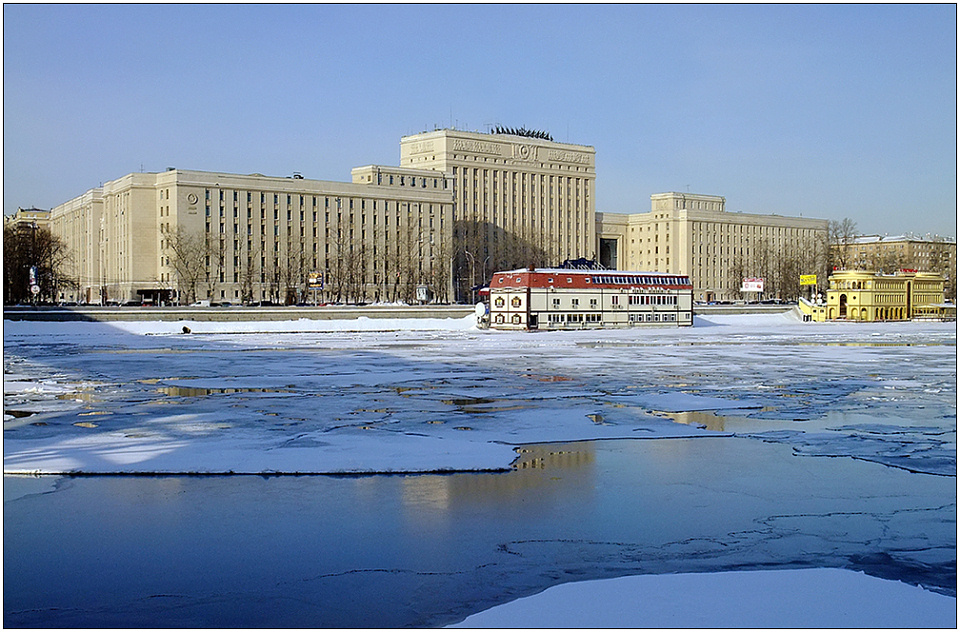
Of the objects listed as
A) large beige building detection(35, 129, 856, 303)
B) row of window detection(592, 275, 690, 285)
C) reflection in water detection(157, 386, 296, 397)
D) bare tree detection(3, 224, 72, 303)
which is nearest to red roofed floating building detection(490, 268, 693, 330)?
row of window detection(592, 275, 690, 285)

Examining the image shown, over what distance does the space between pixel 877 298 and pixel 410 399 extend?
9455 cm

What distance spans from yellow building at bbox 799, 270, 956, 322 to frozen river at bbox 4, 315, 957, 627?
3329 inches

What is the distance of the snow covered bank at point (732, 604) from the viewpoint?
8.78 metres

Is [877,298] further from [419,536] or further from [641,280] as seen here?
[419,536]

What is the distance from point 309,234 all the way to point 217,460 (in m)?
143

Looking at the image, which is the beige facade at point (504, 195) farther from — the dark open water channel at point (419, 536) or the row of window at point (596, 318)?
the dark open water channel at point (419, 536)

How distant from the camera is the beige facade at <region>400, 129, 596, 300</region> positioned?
179625mm

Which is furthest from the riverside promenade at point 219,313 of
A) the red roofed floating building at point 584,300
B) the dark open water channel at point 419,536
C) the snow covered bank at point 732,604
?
the snow covered bank at point 732,604

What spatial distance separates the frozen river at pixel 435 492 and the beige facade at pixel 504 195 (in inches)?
5700

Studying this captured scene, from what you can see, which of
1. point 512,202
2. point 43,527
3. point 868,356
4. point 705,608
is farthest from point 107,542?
point 512,202

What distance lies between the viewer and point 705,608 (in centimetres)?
909

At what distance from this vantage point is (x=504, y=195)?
19038 centimetres

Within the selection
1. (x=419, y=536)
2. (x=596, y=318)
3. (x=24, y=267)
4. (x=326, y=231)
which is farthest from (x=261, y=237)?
(x=419, y=536)

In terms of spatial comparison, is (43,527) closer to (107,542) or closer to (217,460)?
(107,542)
